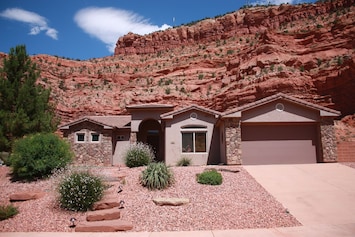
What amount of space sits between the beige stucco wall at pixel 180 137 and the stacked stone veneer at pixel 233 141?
2458mm

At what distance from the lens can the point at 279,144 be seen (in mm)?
18875

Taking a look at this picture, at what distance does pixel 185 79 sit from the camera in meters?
43.4

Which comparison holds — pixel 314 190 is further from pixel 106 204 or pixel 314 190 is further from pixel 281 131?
pixel 106 204

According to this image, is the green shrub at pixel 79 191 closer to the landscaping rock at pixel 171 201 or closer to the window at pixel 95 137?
the landscaping rock at pixel 171 201

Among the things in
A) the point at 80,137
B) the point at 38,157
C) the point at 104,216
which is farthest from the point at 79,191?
the point at 80,137

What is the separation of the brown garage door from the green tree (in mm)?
14524

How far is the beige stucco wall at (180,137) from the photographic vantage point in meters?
20.2

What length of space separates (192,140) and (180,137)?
0.93m

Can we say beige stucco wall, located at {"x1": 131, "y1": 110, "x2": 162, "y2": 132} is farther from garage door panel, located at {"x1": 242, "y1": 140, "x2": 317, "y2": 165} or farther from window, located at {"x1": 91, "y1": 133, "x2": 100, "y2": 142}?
garage door panel, located at {"x1": 242, "y1": 140, "x2": 317, "y2": 165}

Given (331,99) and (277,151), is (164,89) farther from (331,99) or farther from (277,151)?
(277,151)

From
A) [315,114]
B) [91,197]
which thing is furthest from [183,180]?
[315,114]

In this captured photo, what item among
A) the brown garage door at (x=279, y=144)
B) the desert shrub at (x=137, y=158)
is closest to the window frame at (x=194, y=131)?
the brown garage door at (x=279, y=144)

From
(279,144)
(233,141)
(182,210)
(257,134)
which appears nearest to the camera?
(182,210)

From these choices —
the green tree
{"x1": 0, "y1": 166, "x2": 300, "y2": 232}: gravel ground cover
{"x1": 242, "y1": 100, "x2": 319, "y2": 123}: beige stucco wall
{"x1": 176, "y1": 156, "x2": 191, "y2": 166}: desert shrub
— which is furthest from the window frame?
the green tree
